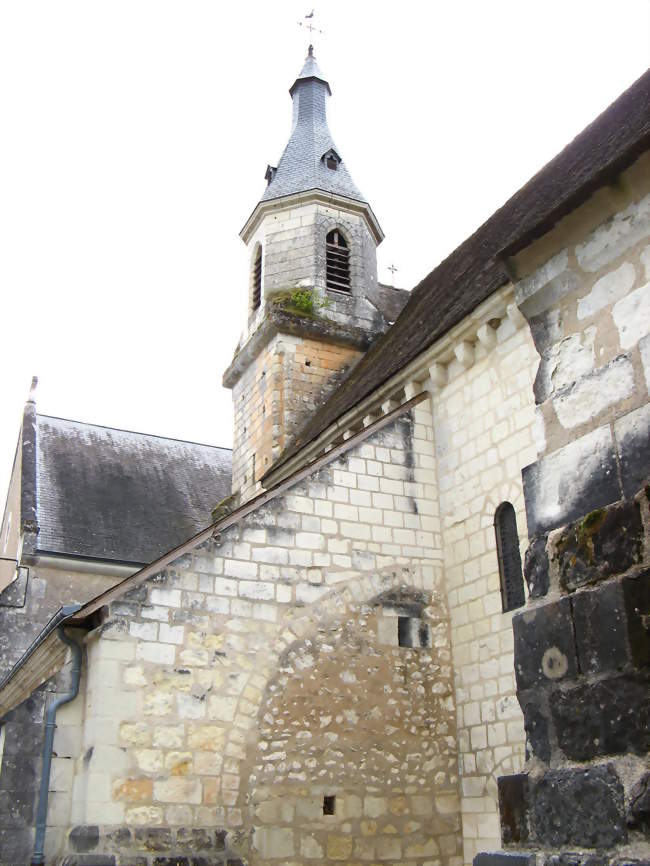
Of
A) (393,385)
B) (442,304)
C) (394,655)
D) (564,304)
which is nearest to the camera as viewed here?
(564,304)

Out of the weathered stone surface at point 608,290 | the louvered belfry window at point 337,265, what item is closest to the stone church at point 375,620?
the weathered stone surface at point 608,290

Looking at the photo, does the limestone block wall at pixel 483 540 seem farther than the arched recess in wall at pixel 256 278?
No

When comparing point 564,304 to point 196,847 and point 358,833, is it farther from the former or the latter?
point 358,833

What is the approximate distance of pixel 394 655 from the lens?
8.27 m

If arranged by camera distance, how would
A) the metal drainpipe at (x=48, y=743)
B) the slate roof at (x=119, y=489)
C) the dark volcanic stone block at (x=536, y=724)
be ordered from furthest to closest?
1. the slate roof at (x=119, y=489)
2. the metal drainpipe at (x=48, y=743)
3. the dark volcanic stone block at (x=536, y=724)

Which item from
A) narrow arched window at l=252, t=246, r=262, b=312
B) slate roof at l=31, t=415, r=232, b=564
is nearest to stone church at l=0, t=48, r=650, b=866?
narrow arched window at l=252, t=246, r=262, b=312

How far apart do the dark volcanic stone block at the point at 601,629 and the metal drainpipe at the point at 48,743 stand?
5.66 m

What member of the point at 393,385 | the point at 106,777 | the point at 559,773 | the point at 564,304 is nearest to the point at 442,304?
the point at 393,385

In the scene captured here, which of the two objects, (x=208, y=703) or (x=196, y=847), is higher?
(x=208, y=703)

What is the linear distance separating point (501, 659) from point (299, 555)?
6.91 ft

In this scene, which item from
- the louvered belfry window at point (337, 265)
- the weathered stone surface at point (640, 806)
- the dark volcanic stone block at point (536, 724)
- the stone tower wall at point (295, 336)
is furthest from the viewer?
the louvered belfry window at point (337, 265)

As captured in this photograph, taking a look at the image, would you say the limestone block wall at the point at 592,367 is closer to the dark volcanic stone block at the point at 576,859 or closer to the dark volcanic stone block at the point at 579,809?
the dark volcanic stone block at the point at 579,809

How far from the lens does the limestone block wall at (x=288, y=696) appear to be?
6754 millimetres

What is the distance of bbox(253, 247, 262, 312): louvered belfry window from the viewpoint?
17.5 meters
